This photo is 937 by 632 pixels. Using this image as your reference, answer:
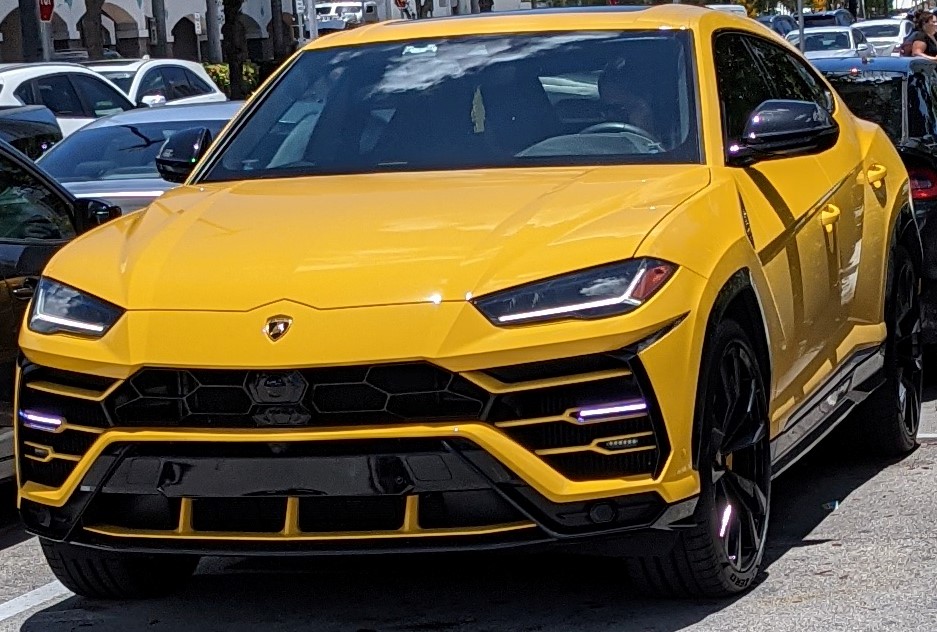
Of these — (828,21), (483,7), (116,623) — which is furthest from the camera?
(483,7)

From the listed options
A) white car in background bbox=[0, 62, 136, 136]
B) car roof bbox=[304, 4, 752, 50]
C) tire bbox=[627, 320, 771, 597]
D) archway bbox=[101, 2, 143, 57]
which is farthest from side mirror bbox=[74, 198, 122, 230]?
archway bbox=[101, 2, 143, 57]

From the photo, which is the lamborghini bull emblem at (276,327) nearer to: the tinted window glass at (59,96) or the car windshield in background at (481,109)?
the car windshield in background at (481,109)

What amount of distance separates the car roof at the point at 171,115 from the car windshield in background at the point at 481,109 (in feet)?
22.0

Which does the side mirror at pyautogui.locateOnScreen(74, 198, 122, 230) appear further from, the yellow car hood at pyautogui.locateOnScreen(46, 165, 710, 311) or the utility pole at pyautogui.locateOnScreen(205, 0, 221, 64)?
the utility pole at pyautogui.locateOnScreen(205, 0, 221, 64)

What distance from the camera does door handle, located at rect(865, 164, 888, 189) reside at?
6801 mm

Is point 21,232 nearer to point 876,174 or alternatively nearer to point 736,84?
point 736,84

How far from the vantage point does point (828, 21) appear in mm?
53188

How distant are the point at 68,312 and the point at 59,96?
14.6 meters

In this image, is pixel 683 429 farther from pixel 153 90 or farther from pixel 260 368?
pixel 153 90

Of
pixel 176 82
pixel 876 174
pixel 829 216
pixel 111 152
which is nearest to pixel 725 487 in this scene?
pixel 829 216

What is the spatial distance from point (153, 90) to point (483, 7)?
4555 centimetres

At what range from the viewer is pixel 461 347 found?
175 inches

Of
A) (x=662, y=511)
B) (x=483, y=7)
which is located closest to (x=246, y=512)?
(x=662, y=511)

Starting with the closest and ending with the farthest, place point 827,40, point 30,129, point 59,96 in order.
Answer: point 30,129
point 59,96
point 827,40
